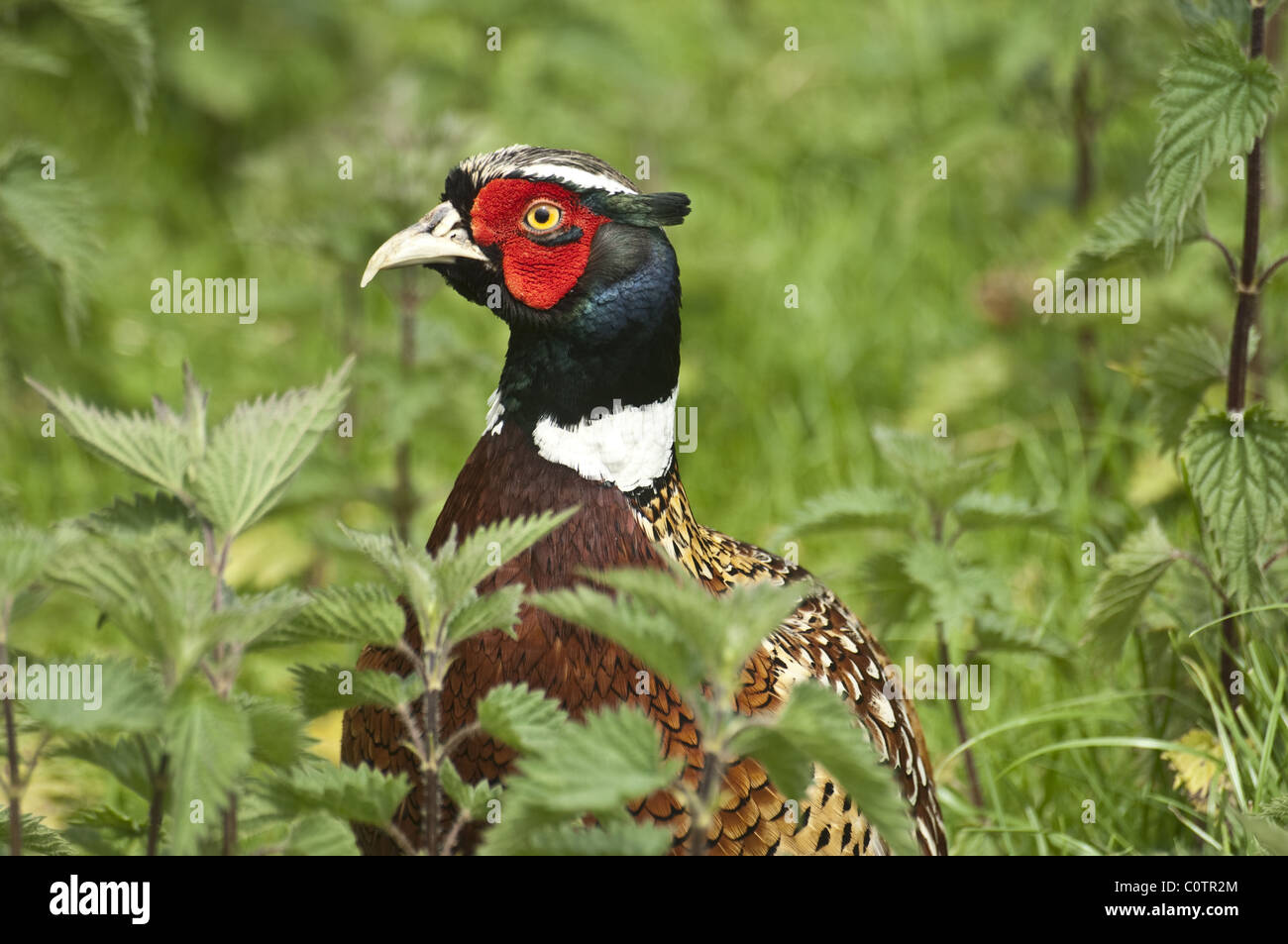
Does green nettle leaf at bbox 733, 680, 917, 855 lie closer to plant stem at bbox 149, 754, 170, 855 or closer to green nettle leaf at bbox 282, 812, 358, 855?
green nettle leaf at bbox 282, 812, 358, 855

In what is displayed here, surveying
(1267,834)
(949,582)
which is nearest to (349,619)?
(1267,834)

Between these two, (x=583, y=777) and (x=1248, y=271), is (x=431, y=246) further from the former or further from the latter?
(x=1248, y=271)

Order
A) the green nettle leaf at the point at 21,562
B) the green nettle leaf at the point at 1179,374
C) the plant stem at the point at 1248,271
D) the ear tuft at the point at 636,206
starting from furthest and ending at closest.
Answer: the green nettle leaf at the point at 1179,374, the plant stem at the point at 1248,271, the ear tuft at the point at 636,206, the green nettle leaf at the point at 21,562

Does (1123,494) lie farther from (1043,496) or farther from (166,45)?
(166,45)

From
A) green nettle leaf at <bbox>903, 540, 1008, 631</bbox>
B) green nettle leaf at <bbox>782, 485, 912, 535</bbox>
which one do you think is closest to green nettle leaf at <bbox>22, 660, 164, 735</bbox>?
green nettle leaf at <bbox>782, 485, 912, 535</bbox>

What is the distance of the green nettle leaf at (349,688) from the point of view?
1858mm

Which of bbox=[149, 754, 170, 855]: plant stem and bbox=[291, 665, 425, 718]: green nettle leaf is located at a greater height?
bbox=[291, 665, 425, 718]: green nettle leaf

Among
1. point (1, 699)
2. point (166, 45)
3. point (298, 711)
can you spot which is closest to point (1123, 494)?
point (298, 711)

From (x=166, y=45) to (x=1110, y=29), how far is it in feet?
12.7

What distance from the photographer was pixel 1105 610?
2676 mm

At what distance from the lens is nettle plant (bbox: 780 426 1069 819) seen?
286 centimetres

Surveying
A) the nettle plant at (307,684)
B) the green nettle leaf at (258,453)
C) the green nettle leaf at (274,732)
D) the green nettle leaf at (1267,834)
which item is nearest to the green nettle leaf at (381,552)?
the nettle plant at (307,684)

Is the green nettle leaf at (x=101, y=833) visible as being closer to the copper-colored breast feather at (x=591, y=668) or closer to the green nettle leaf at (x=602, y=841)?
the copper-colored breast feather at (x=591, y=668)

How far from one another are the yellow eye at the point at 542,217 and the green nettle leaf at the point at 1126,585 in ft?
4.15
